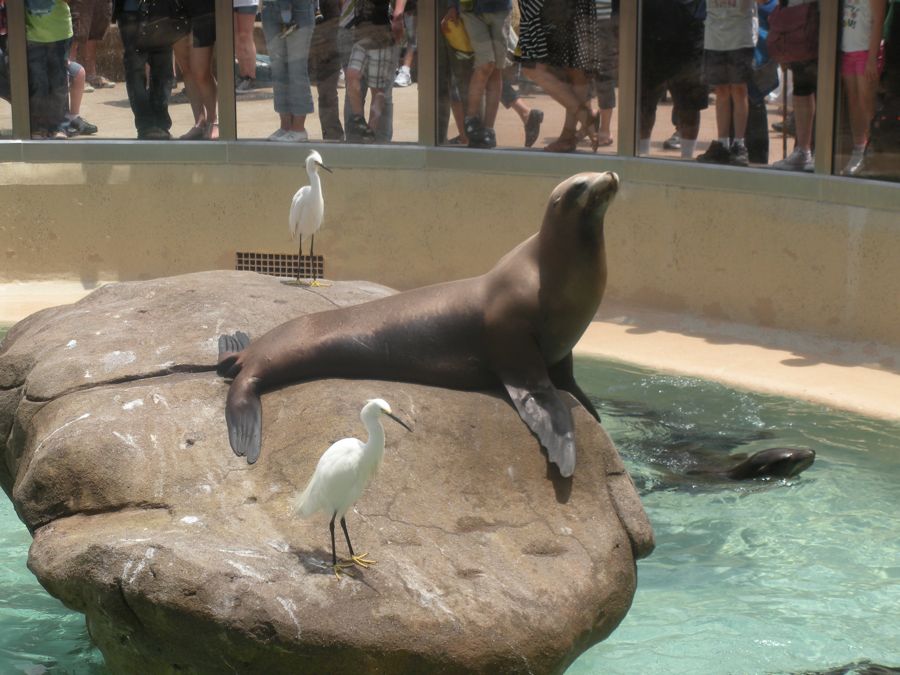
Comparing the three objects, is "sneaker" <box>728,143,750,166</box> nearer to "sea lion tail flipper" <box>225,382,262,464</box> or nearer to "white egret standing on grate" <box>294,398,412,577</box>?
"sea lion tail flipper" <box>225,382,262,464</box>

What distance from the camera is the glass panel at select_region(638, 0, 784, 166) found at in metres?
9.45

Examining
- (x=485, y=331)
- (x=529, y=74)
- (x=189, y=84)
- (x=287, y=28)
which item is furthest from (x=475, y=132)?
(x=485, y=331)

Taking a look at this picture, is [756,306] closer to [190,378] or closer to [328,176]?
[328,176]

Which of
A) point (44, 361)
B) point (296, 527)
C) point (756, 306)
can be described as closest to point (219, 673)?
point (296, 527)

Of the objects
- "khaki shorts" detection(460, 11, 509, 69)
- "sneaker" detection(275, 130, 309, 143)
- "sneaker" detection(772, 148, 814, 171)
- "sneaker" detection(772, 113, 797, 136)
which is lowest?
"sneaker" detection(772, 148, 814, 171)

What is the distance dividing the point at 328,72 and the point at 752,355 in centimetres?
427

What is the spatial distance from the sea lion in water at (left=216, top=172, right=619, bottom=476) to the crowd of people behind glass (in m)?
3.97

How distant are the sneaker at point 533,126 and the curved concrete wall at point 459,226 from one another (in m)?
0.21

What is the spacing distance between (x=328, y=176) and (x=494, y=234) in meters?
1.48

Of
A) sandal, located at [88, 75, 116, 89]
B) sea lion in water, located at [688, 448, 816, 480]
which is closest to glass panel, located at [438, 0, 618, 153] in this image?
sandal, located at [88, 75, 116, 89]

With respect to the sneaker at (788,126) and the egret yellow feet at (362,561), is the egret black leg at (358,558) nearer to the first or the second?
the egret yellow feet at (362,561)

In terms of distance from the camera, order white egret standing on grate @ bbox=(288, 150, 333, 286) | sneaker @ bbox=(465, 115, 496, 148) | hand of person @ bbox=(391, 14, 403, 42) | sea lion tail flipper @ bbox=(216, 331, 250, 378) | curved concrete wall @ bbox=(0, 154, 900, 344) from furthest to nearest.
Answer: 1. hand of person @ bbox=(391, 14, 403, 42)
2. sneaker @ bbox=(465, 115, 496, 148)
3. curved concrete wall @ bbox=(0, 154, 900, 344)
4. white egret standing on grate @ bbox=(288, 150, 333, 286)
5. sea lion tail flipper @ bbox=(216, 331, 250, 378)

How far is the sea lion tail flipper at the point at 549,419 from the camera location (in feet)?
16.6

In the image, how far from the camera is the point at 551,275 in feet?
18.0
